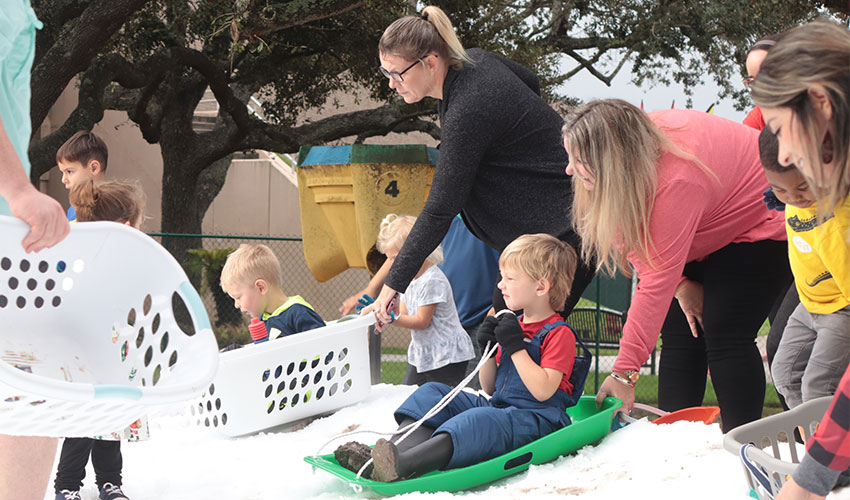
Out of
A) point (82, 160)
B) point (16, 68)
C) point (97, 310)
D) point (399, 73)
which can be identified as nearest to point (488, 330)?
point (399, 73)

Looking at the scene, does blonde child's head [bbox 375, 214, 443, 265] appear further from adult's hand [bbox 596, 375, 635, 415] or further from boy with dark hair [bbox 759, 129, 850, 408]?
boy with dark hair [bbox 759, 129, 850, 408]

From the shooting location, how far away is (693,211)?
194 cm

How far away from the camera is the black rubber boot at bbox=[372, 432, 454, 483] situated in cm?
192

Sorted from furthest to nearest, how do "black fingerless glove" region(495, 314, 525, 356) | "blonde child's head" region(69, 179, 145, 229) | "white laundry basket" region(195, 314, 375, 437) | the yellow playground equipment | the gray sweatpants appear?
1. the yellow playground equipment
2. "white laundry basket" region(195, 314, 375, 437)
3. "blonde child's head" region(69, 179, 145, 229)
4. "black fingerless glove" region(495, 314, 525, 356)
5. the gray sweatpants

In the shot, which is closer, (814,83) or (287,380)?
(814,83)

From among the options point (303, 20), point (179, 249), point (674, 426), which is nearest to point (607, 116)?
point (674, 426)

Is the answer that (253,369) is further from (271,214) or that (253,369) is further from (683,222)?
→ (271,214)

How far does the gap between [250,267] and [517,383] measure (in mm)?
1211

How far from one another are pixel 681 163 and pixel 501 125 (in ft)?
1.79

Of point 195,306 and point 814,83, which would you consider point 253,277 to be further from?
point 814,83

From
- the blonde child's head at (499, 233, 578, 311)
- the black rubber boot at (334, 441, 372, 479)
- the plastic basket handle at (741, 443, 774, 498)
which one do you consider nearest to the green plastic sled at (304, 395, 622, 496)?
the black rubber boot at (334, 441, 372, 479)

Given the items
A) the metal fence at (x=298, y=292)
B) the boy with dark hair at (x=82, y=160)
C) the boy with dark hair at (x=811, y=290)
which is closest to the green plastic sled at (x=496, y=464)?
the boy with dark hair at (x=811, y=290)

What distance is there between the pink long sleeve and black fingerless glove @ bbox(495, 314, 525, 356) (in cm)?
28

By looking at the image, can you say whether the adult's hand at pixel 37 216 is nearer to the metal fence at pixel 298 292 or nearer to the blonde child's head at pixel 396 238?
the blonde child's head at pixel 396 238
